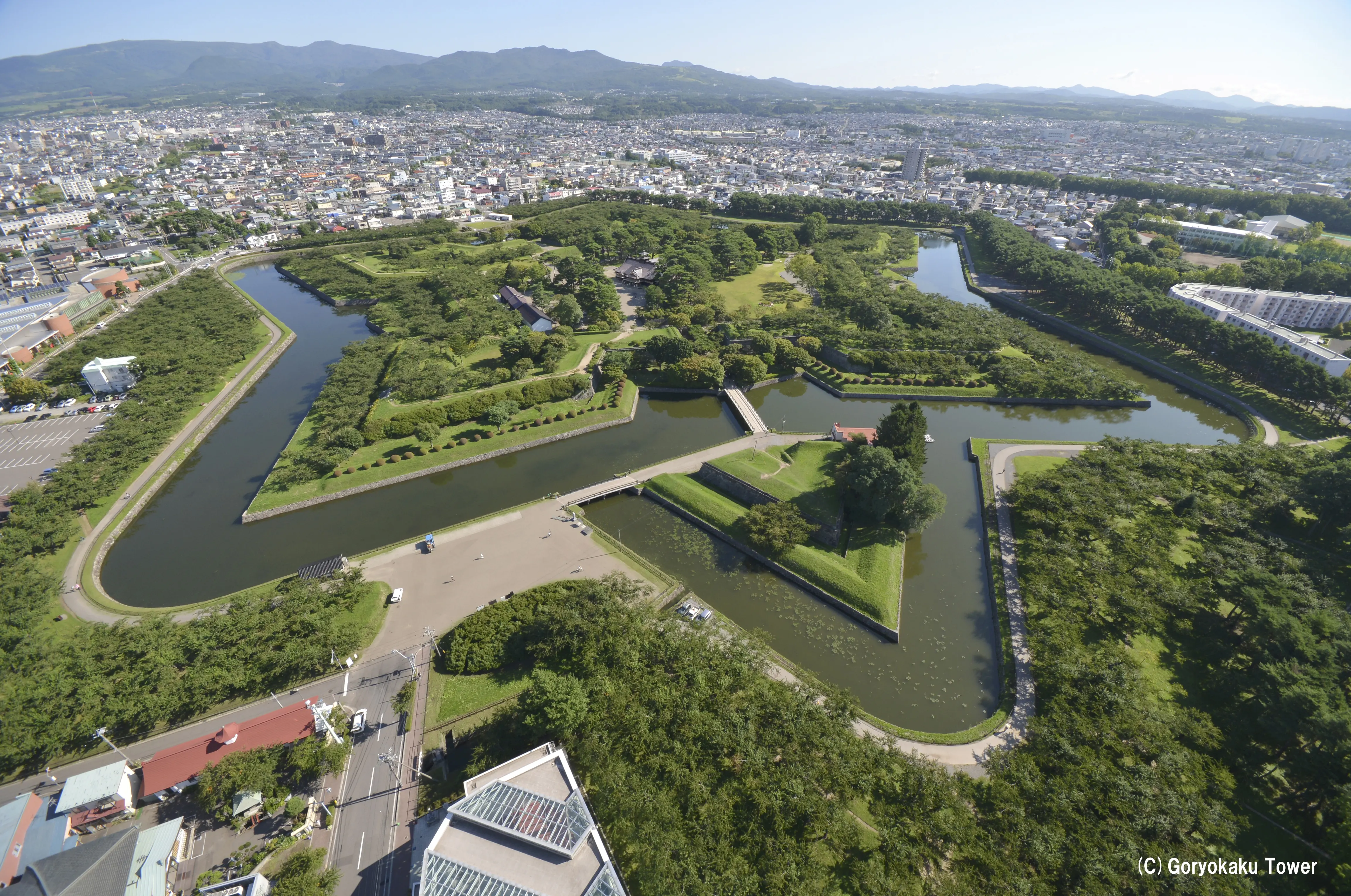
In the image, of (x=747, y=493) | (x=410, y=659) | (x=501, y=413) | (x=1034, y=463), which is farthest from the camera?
(x=501, y=413)

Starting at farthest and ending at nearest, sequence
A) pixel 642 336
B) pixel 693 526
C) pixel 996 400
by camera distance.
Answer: pixel 642 336 → pixel 996 400 → pixel 693 526

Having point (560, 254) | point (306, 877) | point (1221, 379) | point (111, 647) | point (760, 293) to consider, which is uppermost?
point (560, 254)

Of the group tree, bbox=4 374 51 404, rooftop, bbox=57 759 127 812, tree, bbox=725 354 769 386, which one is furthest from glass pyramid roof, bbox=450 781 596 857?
tree, bbox=4 374 51 404

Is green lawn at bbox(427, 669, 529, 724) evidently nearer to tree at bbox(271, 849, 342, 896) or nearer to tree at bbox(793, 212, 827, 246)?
tree at bbox(271, 849, 342, 896)

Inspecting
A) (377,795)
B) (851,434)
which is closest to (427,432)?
(377,795)

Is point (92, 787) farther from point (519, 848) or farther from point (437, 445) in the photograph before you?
point (437, 445)

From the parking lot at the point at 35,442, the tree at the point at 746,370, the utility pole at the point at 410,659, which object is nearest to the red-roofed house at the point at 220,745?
the utility pole at the point at 410,659
